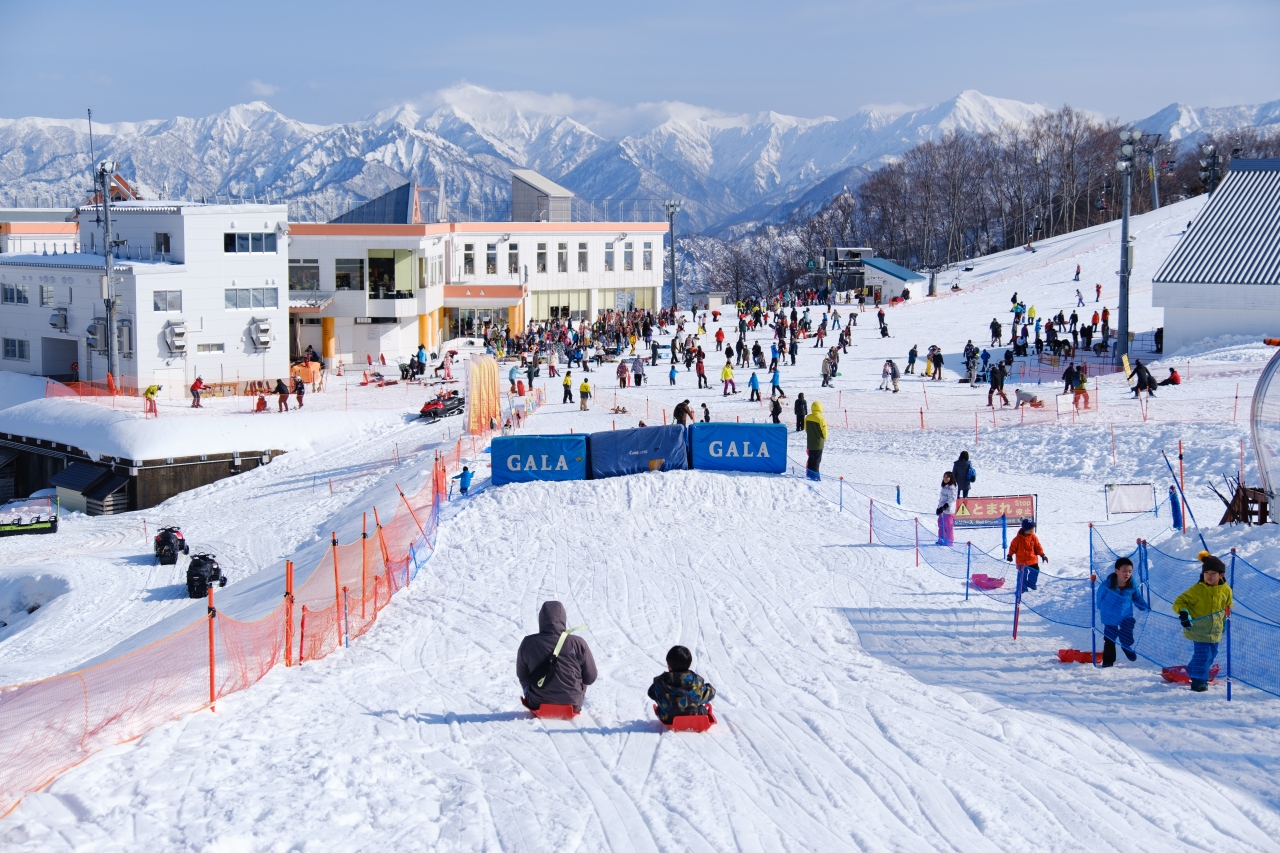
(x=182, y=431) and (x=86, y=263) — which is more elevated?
(x=86, y=263)

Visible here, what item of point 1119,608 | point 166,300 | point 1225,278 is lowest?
point 1119,608

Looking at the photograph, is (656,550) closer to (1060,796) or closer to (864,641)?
(864,641)

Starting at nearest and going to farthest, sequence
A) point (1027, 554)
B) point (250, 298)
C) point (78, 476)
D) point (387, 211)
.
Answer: point (1027, 554) < point (78, 476) < point (250, 298) < point (387, 211)

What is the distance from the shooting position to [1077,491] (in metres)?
22.8

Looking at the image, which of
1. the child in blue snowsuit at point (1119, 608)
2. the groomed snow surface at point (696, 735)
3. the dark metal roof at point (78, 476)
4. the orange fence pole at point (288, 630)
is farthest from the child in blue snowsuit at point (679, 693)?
the dark metal roof at point (78, 476)

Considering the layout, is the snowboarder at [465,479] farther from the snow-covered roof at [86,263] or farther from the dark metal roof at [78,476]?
the snow-covered roof at [86,263]

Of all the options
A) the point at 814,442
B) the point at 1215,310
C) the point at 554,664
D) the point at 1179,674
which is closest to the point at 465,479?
the point at 814,442

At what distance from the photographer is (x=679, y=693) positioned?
9.94 m

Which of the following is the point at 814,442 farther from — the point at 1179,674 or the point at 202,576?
Result: the point at 202,576

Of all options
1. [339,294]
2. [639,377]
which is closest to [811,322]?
[639,377]

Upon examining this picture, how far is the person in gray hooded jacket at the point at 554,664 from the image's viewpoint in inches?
396

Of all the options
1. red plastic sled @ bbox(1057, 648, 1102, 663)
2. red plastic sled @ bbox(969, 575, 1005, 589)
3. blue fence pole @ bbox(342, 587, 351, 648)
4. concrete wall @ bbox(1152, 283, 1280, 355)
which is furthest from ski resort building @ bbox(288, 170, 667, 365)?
red plastic sled @ bbox(1057, 648, 1102, 663)

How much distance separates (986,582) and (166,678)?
991 cm

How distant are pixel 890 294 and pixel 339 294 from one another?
2735 cm
